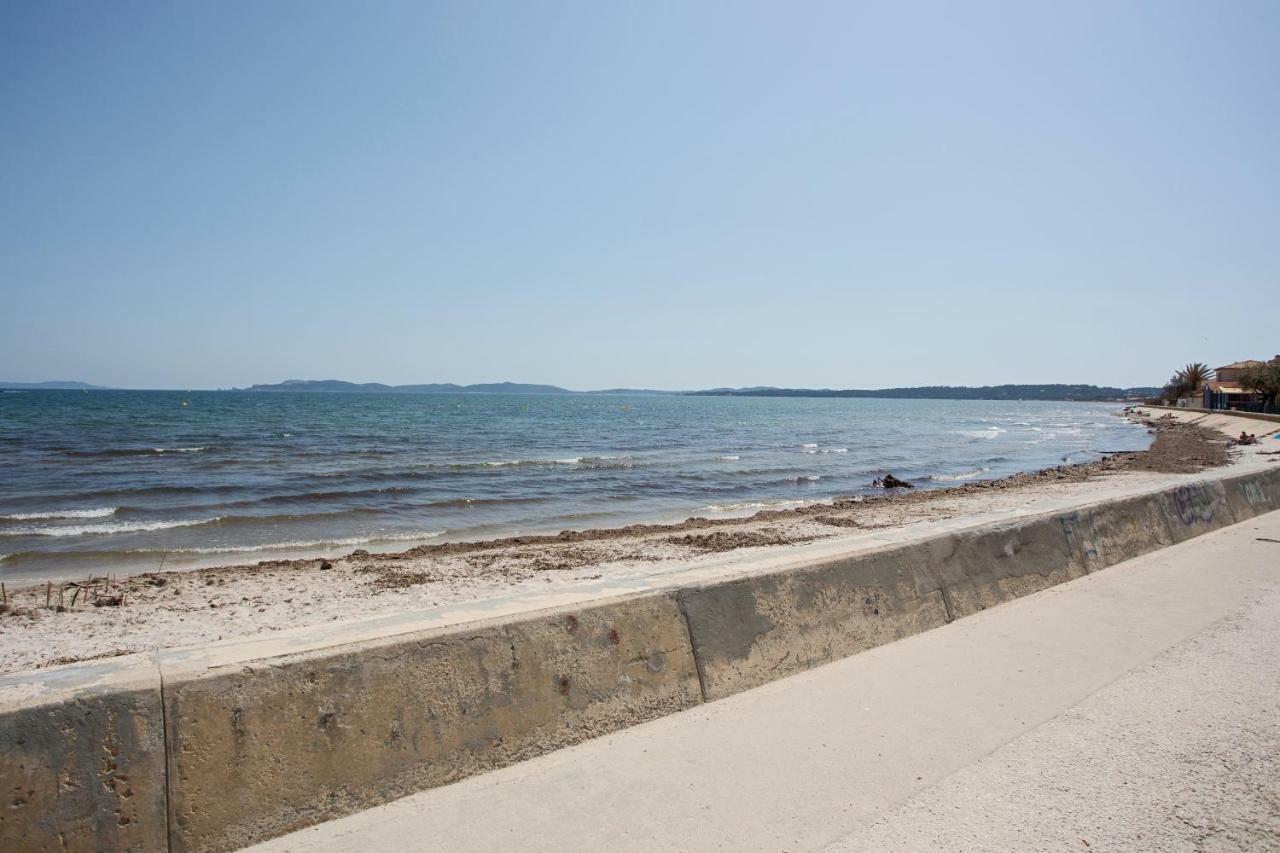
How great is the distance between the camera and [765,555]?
15.7 ft

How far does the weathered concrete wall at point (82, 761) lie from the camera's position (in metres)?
2.26

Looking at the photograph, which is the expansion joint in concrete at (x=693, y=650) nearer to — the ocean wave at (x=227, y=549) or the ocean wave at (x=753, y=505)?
the ocean wave at (x=227, y=549)

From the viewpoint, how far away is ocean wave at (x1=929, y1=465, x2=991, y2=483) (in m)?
25.8

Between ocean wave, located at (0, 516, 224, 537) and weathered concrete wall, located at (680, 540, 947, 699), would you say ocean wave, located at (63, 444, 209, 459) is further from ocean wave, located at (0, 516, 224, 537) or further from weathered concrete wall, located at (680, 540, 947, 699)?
weathered concrete wall, located at (680, 540, 947, 699)

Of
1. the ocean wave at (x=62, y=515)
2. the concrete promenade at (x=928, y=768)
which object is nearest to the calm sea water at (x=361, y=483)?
the ocean wave at (x=62, y=515)

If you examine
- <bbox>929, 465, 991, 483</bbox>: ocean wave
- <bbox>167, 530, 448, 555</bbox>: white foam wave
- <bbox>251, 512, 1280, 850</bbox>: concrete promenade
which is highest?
<bbox>251, 512, 1280, 850</bbox>: concrete promenade

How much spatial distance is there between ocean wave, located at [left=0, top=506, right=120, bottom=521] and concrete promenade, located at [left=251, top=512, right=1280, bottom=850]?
16.0 meters

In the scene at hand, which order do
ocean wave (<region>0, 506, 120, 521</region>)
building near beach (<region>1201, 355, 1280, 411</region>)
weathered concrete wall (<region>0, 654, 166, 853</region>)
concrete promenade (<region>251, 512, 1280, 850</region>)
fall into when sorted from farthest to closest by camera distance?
building near beach (<region>1201, 355, 1280, 411</region>) → ocean wave (<region>0, 506, 120, 521</region>) → concrete promenade (<region>251, 512, 1280, 850</region>) → weathered concrete wall (<region>0, 654, 166, 853</region>)

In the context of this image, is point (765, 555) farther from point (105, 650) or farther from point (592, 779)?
point (105, 650)

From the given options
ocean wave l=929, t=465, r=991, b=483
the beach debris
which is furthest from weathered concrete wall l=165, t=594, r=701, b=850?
ocean wave l=929, t=465, r=991, b=483

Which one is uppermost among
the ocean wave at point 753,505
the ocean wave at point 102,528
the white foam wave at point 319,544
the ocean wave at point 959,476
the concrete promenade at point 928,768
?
the concrete promenade at point 928,768

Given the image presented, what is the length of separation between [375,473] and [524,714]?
21314 millimetres

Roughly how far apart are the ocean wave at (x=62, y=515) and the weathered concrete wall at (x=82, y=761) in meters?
15.7

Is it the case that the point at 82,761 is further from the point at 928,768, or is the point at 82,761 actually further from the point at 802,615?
the point at 802,615
